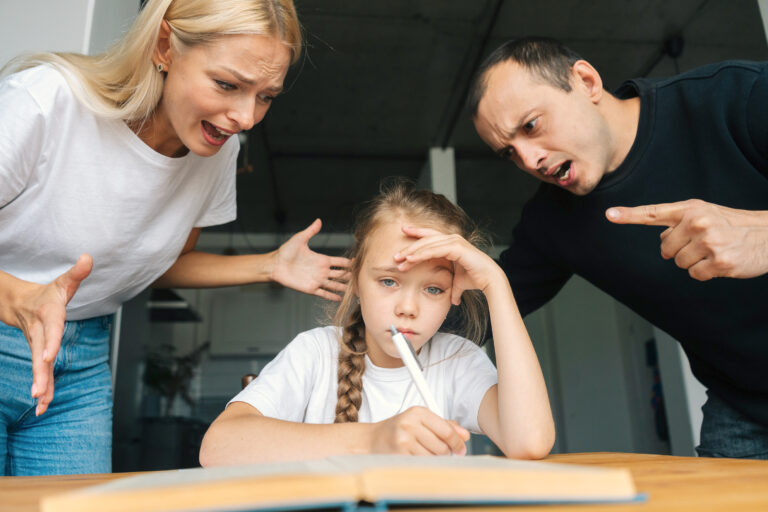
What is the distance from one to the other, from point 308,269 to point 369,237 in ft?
0.58

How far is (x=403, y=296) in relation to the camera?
40.8 inches

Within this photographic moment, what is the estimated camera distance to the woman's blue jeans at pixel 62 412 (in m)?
1.02

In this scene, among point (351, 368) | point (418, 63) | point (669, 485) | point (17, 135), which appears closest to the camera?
point (669, 485)

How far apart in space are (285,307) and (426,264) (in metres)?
4.76

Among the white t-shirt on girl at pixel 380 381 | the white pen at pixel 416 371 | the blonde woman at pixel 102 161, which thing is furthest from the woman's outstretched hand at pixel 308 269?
the white pen at pixel 416 371

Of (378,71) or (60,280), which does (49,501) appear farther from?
(378,71)

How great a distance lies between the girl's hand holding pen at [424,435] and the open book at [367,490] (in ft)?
0.81

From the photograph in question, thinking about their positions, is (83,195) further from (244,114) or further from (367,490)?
(367,490)

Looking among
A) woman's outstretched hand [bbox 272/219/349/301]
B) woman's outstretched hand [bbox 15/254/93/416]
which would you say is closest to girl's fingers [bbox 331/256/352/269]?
woman's outstretched hand [bbox 272/219/349/301]

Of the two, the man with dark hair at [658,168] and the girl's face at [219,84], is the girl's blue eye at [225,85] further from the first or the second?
the man with dark hair at [658,168]

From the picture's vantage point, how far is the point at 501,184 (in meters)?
4.64

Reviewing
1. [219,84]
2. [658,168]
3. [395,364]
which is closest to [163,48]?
[219,84]

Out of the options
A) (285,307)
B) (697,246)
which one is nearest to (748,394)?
(697,246)

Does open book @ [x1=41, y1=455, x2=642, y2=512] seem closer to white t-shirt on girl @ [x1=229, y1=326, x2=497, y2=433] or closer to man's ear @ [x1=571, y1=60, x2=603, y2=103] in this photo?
white t-shirt on girl @ [x1=229, y1=326, x2=497, y2=433]
